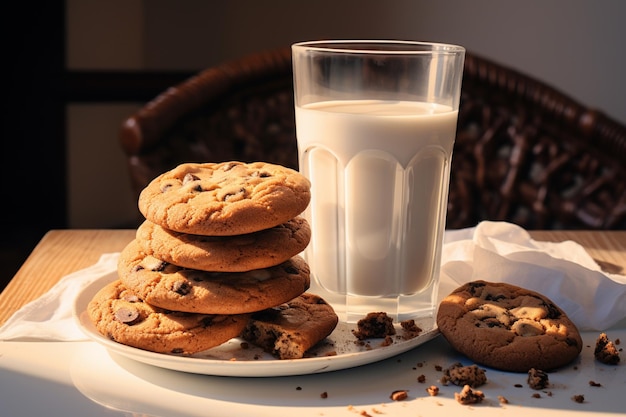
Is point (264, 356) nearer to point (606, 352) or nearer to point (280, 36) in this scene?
point (606, 352)

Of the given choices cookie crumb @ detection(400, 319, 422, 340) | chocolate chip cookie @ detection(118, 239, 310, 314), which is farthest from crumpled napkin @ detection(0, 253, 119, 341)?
cookie crumb @ detection(400, 319, 422, 340)

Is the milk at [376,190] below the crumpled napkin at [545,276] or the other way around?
the other way around

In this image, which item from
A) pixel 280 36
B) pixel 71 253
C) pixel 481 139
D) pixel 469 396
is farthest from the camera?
pixel 280 36

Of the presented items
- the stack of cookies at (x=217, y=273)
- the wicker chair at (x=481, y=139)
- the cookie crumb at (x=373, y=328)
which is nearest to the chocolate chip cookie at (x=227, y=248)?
the stack of cookies at (x=217, y=273)

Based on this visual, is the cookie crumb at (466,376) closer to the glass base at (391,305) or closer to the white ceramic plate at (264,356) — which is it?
the white ceramic plate at (264,356)

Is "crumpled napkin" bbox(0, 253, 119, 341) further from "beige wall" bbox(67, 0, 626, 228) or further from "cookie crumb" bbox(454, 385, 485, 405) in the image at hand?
"beige wall" bbox(67, 0, 626, 228)

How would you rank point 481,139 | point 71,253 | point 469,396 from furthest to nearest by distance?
point 481,139 < point 71,253 < point 469,396

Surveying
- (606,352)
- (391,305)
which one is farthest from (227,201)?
(606,352)

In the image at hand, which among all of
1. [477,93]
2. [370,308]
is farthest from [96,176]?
[370,308]
